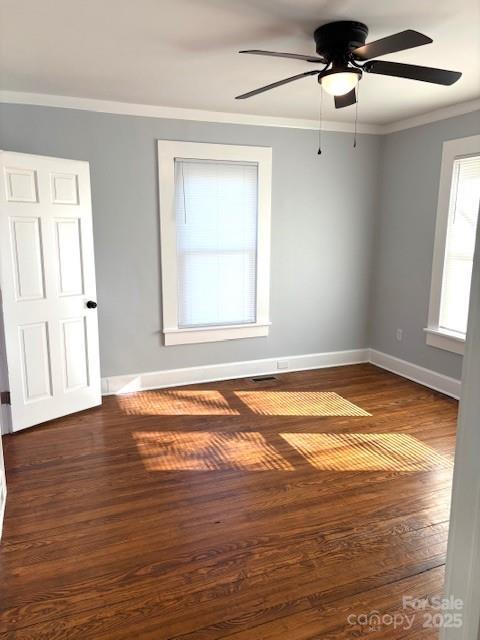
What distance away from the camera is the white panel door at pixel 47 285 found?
10.8ft

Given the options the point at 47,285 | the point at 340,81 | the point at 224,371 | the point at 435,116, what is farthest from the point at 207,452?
the point at 435,116

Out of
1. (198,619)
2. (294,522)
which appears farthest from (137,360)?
(198,619)

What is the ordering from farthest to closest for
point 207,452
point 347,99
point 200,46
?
point 207,452 → point 347,99 → point 200,46

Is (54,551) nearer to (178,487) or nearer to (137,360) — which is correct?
(178,487)

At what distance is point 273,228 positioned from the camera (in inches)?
183

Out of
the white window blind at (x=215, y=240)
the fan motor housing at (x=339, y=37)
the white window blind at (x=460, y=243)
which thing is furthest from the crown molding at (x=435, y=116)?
the fan motor housing at (x=339, y=37)

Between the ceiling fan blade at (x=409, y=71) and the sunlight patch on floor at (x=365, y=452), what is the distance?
232 centimetres

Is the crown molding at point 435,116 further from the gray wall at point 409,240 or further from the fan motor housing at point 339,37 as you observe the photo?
the fan motor housing at point 339,37

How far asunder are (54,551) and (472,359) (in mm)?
2204

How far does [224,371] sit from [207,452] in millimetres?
1607


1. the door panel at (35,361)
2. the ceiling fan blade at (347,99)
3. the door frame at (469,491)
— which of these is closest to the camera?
the door frame at (469,491)

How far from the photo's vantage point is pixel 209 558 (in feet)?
6.99

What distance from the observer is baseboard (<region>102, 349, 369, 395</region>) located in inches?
170

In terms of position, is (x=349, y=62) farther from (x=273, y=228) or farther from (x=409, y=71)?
(x=273, y=228)
